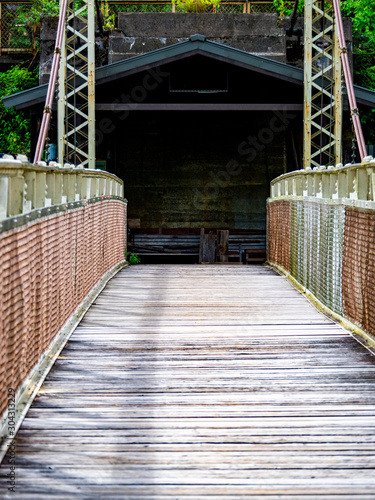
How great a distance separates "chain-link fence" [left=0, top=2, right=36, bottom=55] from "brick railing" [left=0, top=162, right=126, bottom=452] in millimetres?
18498

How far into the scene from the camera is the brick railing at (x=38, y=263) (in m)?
4.76

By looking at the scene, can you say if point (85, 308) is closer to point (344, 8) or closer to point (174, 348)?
point (174, 348)

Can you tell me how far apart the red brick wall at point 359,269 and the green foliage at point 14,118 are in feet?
62.8

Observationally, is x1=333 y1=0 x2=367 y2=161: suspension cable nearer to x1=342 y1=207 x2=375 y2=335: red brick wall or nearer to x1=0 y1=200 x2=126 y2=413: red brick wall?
x1=0 y1=200 x2=126 y2=413: red brick wall

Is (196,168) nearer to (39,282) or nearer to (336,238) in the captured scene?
(336,238)

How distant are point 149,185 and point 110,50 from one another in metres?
4.54

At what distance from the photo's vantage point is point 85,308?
29.1 ft

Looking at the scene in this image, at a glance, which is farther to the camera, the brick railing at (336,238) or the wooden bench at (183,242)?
the wooden bench at (183,242)

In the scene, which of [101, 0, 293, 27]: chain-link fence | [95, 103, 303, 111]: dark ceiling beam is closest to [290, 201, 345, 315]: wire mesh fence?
[95, 103, 303, 111]: dark ceiling beam

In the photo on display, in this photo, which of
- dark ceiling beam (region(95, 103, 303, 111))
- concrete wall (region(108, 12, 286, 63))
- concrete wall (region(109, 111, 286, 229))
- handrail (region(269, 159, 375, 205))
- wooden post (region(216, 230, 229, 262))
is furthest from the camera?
concrete wall (region(108, 12, 286, 63))

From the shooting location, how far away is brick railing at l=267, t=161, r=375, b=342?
696cm

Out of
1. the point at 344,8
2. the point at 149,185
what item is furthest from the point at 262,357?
the point at 344,8

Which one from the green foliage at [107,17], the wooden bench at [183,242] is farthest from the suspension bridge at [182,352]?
the green foliage at [107,17]

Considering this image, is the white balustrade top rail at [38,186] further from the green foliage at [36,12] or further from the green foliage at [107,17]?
the green foliage at [36,12]
